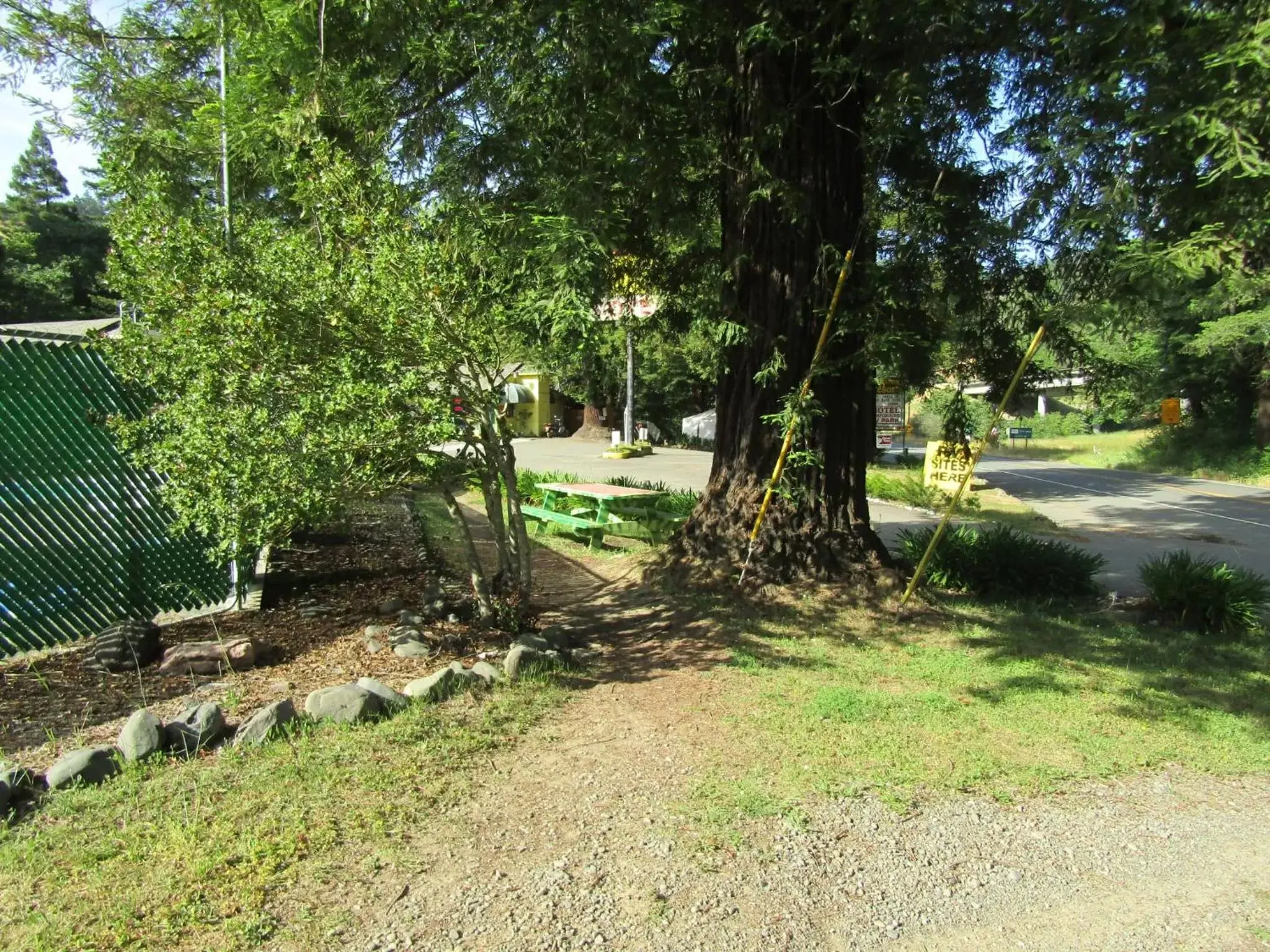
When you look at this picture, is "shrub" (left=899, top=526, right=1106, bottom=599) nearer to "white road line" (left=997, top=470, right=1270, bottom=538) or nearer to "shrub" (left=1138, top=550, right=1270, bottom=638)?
"shrub" (left=1138, top=550, right=1270, bottom=638)

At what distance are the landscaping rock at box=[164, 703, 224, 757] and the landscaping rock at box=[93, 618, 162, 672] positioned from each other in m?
1.37

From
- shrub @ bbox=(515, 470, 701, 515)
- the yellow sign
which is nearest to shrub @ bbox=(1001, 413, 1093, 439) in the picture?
the yellow sign

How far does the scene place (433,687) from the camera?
4926 mm

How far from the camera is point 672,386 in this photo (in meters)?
43.6

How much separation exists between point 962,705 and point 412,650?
335cm

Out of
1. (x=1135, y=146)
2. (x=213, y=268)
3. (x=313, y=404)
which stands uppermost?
(x=1135, y=146)

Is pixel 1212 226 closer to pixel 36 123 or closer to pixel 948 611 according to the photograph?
pixel 948 611

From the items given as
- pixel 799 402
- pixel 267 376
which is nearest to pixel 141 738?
pixel 267 376

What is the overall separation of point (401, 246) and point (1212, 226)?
4.52 m

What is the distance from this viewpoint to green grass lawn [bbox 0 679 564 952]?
2.88 meters

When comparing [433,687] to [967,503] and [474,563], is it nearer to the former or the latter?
[474,563]

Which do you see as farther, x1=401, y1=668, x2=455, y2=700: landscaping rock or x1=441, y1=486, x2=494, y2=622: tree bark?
x1=441, y1=486, x2=494, y2=622: tree bark

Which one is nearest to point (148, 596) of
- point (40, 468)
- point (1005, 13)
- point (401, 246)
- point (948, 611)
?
point (40, 468)

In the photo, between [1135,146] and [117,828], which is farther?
[1135,146]
